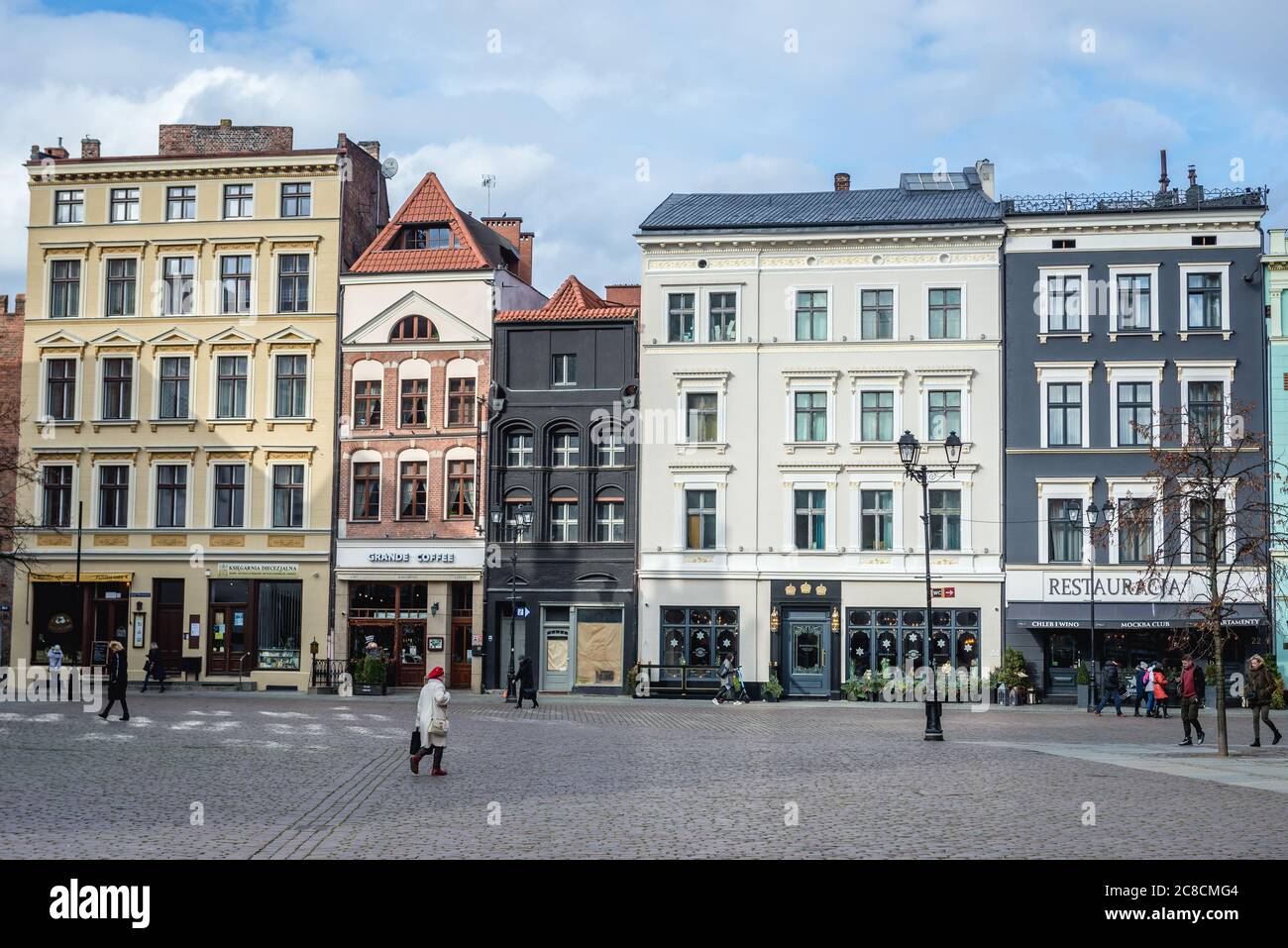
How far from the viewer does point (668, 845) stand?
1448 cm

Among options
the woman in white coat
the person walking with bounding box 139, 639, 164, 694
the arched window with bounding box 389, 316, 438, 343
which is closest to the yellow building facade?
the arched window with bounding box 389, 316, 438, 343

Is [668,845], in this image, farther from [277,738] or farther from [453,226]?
[453,226]

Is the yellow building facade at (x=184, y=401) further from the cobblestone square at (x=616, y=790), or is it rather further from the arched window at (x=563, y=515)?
the cobblestone square at (x=616, y=790)

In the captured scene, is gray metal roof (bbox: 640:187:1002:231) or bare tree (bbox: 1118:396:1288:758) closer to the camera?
bare tree (bbox: 1118:396:1288:758)

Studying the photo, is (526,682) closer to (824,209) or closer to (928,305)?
(928,305)

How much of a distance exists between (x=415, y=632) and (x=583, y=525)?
7.08m

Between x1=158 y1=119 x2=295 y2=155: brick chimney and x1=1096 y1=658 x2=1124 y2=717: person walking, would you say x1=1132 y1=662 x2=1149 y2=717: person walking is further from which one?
x1=158 y1=119 x2=295 y2=155: brick chimney

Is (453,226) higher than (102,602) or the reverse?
higher

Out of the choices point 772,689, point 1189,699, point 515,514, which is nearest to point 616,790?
point 1189,699

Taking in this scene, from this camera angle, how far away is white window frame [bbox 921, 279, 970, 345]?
48.9 m

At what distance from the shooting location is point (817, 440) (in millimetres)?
49375

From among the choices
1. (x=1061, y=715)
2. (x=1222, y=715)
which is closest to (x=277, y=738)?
(x=1222, y=715)

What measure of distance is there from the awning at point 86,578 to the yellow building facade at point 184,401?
0.05 meters

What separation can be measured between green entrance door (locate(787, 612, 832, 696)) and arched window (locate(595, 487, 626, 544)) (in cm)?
658
